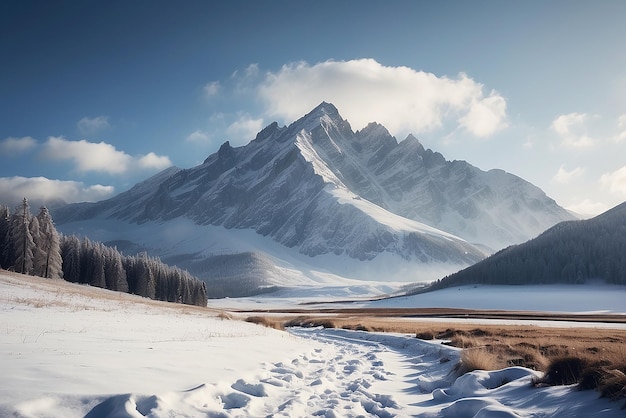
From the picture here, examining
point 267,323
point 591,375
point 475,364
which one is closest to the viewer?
point 591,375

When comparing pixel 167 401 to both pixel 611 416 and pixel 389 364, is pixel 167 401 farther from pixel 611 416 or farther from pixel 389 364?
pixel 389 364

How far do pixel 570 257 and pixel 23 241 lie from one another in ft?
439

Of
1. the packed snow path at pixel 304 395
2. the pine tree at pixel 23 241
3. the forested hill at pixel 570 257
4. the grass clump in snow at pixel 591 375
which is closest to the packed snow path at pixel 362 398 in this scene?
the packed snow path at pixel 304 395

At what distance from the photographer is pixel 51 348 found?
973 centimetres

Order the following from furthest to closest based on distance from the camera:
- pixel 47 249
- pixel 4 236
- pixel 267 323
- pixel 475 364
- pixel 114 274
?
pixel 114 274, pixel 4 236, pixel 47 249, pixel 267 323, pixel 475 364

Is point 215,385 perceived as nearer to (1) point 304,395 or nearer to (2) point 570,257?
(1) point 304,395

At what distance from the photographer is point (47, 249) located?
72.4 metres

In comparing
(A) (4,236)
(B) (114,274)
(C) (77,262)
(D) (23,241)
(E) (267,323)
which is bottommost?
(E) (267,323)

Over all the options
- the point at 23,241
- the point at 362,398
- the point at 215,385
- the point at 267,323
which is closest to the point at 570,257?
the point at 267,323

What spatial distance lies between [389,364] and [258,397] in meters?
10.2

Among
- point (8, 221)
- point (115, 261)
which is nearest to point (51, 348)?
point (8, 221)

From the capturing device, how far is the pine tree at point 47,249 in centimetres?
7088

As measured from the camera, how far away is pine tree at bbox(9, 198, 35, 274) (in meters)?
65.4

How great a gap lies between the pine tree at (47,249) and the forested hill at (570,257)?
404 ft
